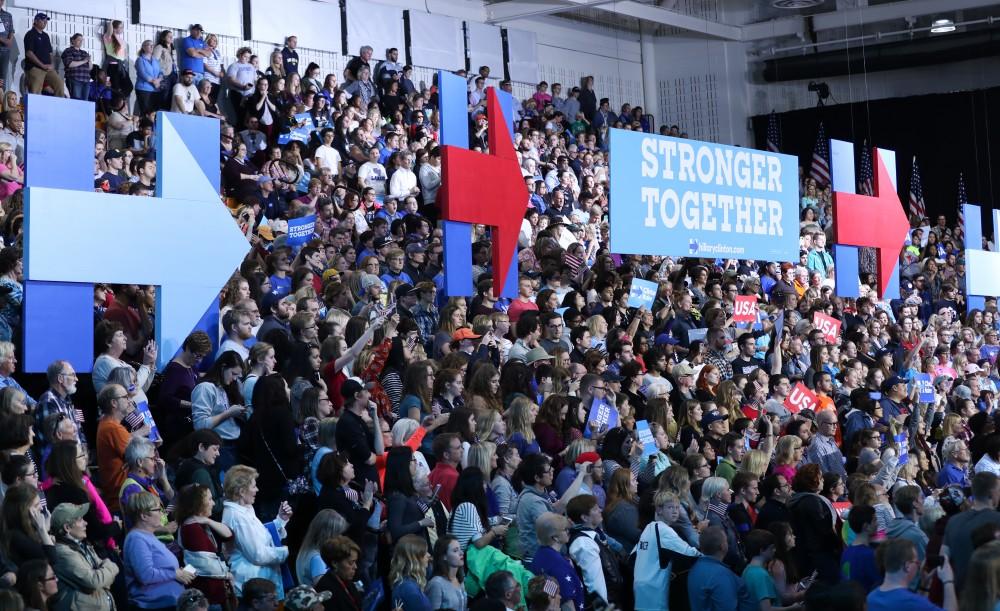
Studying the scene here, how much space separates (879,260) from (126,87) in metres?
8.64

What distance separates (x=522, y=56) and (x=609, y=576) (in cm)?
1694

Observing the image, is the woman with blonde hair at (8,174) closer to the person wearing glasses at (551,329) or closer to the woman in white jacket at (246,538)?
the person wearing glasses at (551,329)

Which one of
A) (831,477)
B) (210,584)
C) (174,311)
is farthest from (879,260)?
(210,584)

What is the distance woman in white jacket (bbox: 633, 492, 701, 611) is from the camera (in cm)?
745

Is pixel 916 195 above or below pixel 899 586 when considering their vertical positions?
above

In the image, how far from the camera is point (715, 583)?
23.4 ft

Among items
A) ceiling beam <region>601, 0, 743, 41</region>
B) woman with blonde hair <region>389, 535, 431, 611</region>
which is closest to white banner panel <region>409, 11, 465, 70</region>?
ceiling beam <region>601, 0, 743, 41</region>

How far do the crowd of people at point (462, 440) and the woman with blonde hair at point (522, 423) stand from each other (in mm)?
15

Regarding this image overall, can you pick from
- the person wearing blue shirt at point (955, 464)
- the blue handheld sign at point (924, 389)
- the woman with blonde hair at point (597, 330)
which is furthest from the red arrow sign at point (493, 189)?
the blue handheld sign at point (924, 389)

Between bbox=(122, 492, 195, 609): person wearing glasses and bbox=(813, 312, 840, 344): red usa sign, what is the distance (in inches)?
334

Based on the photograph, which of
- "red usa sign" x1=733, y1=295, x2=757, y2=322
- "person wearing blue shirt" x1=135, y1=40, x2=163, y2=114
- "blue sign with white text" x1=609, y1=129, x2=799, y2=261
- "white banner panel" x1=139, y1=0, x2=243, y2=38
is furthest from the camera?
"white banner panel" x1=139, y1=0, x2=243, y2=38

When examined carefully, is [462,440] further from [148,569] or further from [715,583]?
[148,569]

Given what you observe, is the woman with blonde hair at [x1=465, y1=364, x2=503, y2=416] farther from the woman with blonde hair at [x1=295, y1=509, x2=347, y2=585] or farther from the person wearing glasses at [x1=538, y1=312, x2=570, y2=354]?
the woman with blonde hair at [x1=295, y1=509, x2=347, y2=585]

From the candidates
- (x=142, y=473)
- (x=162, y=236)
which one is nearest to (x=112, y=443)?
(x=142, y=473)
